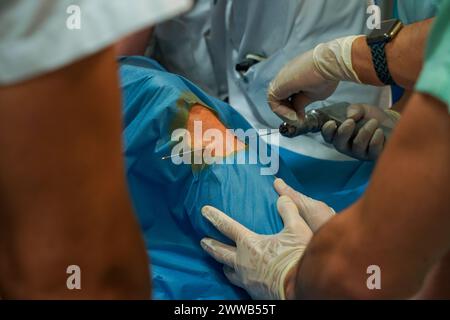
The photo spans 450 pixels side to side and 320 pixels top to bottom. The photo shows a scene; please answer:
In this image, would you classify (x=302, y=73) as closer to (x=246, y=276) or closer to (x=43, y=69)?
(x=246, y=276)

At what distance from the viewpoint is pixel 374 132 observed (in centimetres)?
154

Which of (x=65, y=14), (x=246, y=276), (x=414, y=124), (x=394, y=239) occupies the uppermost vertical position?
(x=65, y=14)

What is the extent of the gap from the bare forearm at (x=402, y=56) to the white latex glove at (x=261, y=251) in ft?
1.04

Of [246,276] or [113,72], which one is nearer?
[113,72]

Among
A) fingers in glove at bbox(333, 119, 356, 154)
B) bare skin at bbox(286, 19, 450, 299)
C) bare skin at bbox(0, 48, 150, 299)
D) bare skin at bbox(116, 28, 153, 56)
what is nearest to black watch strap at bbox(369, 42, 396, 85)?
fingers in glove at bbox(333, 119, 356, 154)

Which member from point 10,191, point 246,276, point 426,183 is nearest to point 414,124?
point 426,183

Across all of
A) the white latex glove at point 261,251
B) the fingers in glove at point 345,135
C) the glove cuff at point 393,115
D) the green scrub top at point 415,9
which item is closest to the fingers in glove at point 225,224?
the white latex glove at point 261,251

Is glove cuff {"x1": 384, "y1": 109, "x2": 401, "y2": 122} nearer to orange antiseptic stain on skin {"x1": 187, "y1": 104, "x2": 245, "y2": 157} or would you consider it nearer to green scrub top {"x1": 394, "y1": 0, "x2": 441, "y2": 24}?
green scrub top {"x1": 394, "y1": 0, "x2": 441, "y2": 24}

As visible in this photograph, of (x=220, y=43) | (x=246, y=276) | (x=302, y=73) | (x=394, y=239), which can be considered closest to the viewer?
(x=394, y=239)

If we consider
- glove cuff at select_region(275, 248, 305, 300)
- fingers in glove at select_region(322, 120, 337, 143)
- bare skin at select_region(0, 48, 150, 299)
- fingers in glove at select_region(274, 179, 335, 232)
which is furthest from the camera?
fingers in glove at select_region(322, 120, 337, 143)

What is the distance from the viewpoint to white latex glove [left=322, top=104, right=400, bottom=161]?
1.53 m

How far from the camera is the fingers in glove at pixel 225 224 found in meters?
1.23

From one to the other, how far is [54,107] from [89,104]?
4 centimetres

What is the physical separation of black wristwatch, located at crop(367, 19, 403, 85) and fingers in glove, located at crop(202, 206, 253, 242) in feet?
1.47
